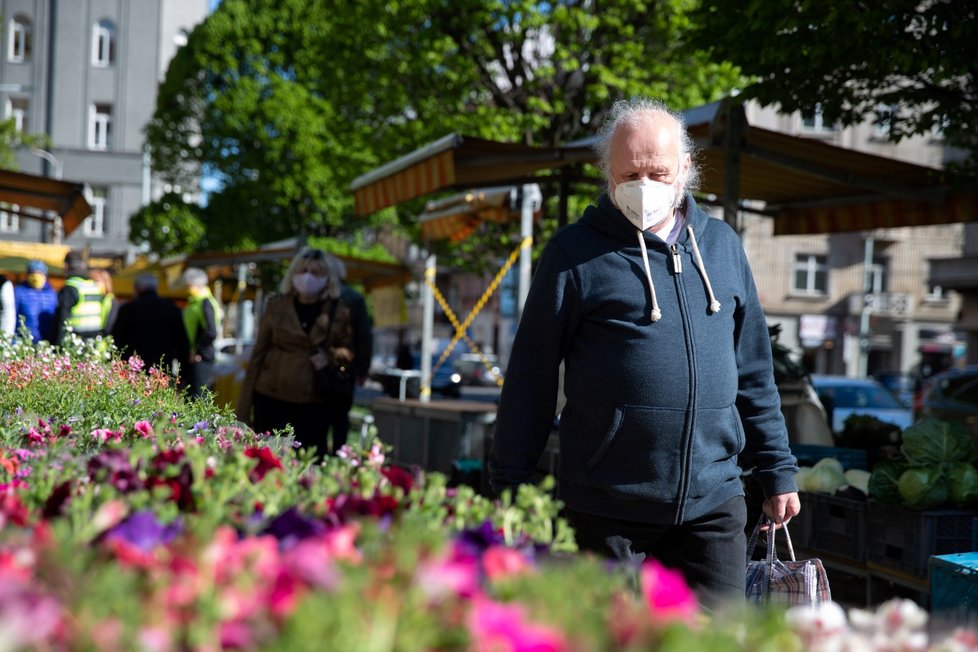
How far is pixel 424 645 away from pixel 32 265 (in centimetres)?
1012

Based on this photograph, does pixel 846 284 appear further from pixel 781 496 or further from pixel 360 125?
pixel 781 496

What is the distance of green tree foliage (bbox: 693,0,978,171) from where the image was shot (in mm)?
6902

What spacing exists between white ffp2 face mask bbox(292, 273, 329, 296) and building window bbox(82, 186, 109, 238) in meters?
47.2

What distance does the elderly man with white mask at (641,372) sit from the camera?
299 centimetres

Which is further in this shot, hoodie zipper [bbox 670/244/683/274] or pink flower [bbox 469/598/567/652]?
hoodie zipper [bbox 670/244/683/274]

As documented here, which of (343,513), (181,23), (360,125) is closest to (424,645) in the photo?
(343,513)

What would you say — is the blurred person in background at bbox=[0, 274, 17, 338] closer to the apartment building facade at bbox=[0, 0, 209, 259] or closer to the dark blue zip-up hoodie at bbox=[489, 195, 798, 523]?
the dark blue zip-up hoodie at bbox=[489, 195, 798, 523]

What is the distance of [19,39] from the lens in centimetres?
5084

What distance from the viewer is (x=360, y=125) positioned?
2423 cm

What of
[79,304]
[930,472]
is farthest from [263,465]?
[79,304]

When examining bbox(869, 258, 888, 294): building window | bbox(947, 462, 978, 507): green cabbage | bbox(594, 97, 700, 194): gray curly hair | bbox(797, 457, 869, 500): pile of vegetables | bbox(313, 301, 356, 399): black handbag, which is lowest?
bbox(797, 457, 869, 500): pile of vegetables

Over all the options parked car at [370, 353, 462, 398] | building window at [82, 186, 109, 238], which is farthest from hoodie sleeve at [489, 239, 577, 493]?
building window at [82, 186, 109, 238]

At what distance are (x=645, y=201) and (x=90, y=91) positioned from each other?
52.2 m

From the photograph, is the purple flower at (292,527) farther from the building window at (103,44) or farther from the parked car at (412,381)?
the building window at (103,44)
